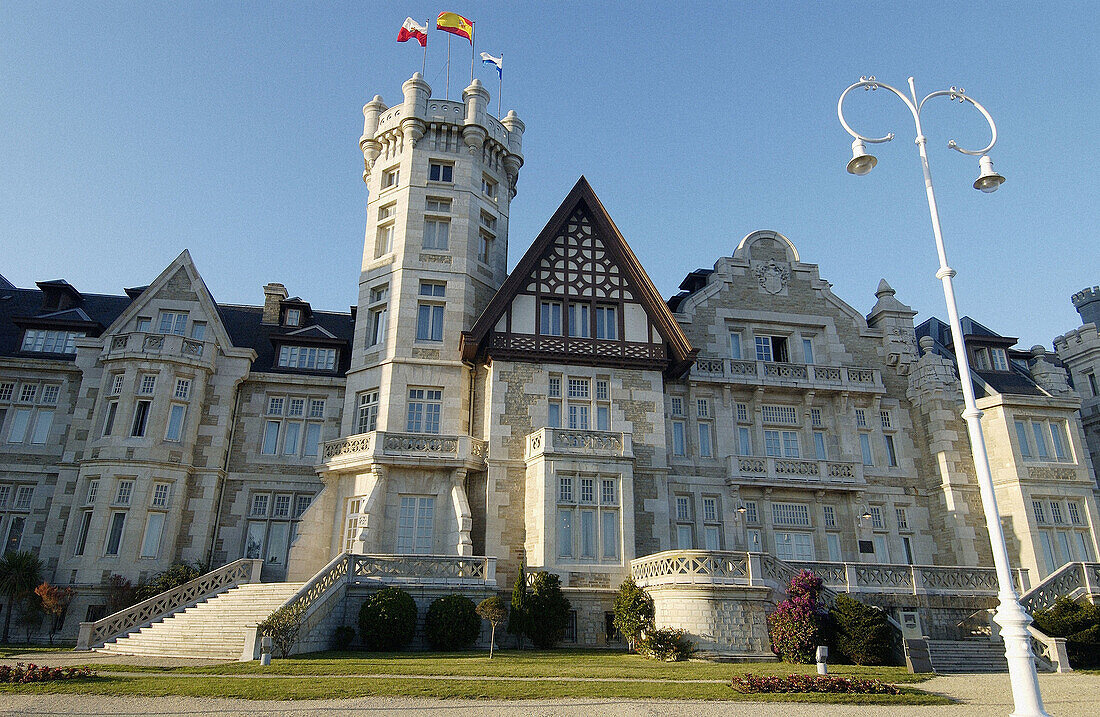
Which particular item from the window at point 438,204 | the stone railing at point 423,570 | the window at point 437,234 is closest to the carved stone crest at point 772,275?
the window at point 437,234

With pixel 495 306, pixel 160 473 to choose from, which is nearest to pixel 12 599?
pixel 160 473

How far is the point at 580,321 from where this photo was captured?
2895cm

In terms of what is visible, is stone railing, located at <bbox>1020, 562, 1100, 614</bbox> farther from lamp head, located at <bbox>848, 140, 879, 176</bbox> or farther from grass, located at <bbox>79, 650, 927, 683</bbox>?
lamp head, located at <bbox>848, 140, 879, 176</bbox>

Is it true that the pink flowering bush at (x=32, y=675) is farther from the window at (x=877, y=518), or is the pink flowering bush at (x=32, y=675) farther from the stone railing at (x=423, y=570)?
the window at (x=877, y=518)

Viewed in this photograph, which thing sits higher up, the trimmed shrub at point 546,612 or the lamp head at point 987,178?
the lamp head at point 987,178

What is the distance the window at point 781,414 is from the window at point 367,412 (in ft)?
50.9

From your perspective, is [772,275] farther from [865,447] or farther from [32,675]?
[32,675]

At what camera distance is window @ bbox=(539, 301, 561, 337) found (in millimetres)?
28500

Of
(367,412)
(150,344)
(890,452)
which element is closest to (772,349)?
(890,452)

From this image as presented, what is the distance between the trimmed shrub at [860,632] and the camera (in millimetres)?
18969

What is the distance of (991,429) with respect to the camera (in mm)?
29703

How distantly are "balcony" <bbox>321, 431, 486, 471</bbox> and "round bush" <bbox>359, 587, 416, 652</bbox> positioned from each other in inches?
229

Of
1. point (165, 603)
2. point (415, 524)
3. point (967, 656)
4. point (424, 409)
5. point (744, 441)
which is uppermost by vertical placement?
point (424, 409)

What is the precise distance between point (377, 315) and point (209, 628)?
13.7 metres
